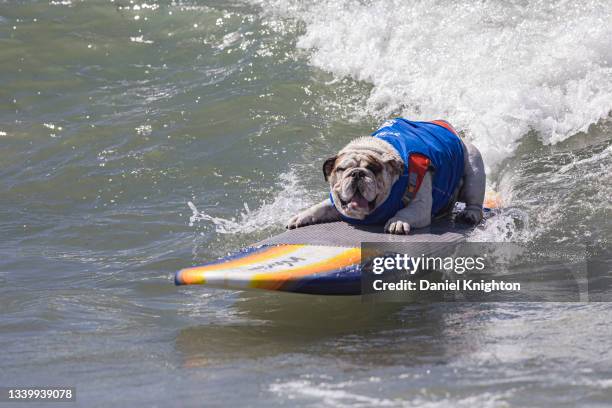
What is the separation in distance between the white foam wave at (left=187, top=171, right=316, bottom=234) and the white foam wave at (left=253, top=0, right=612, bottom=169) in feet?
7.04

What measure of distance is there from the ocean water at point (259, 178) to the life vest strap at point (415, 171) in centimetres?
82

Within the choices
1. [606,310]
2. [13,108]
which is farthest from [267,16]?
[606,310]

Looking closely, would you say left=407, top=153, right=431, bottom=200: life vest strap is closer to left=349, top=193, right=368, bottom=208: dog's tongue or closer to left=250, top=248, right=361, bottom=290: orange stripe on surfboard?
left=349, top=193, right=368, bottom=208: dog's tongue

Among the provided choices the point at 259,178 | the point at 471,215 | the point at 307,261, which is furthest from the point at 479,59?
the point at 307,261

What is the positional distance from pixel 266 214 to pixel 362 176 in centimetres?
223

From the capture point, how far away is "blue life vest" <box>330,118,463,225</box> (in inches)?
273

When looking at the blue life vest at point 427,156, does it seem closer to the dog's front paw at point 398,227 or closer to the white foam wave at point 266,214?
the dog's front paw at point 398,227

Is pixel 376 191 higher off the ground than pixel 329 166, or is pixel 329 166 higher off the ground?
pixel 329 166

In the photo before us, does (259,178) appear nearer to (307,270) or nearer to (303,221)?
(303,221)

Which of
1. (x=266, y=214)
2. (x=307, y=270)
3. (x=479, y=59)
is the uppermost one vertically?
(x=479, y=59)

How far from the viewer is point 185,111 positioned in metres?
11.8

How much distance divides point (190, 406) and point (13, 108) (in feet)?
29.1

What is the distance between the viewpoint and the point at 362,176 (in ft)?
22.1

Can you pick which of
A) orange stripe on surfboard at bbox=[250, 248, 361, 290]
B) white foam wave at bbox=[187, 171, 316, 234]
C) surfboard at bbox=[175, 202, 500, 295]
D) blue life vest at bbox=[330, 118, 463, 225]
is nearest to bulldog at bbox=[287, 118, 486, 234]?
blue life vest at bbox=[330, 118, 463, 225]
